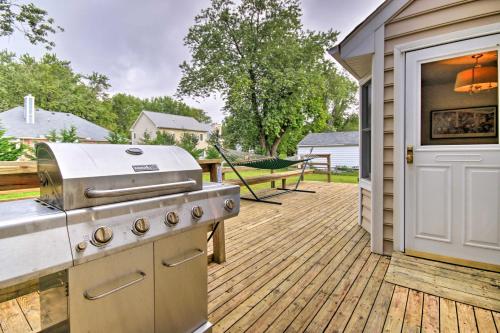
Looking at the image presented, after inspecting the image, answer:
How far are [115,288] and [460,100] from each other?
9.76 feet

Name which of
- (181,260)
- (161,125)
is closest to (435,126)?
(181,260)

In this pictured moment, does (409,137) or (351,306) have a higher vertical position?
(409,137)

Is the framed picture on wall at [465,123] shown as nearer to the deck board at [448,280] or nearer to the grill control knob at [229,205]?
the deck board at [448,280]

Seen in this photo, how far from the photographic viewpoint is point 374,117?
8.66 feet

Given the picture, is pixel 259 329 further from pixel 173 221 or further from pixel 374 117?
pixel 374 117

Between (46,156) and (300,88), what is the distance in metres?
12.3

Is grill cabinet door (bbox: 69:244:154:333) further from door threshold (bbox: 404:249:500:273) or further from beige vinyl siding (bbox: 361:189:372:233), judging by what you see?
beige vinyl siding (bbox: 361:189:372:233)

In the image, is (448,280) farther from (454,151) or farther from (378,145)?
(378,145)

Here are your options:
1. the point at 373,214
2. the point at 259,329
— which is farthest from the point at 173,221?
the point at 373,214

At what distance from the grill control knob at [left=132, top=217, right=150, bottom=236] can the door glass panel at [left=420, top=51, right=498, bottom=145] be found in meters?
2.55

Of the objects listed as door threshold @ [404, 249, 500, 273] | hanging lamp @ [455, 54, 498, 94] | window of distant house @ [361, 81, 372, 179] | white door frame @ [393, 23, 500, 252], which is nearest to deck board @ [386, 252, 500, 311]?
door threshold @ [404, 249, 500, 273]

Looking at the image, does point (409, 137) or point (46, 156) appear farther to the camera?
point (409, 137)

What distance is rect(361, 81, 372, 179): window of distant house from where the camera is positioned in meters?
3.39

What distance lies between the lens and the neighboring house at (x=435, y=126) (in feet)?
7.13
